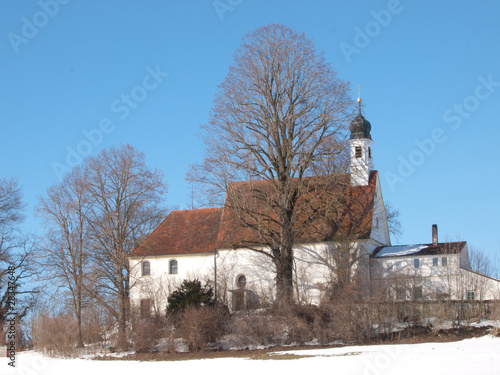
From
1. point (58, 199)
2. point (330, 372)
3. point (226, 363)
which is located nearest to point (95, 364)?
point (226, 363)

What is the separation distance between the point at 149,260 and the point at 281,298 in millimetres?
17698

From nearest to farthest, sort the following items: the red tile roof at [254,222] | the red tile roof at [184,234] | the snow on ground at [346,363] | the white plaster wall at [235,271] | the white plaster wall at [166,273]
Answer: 1. the snow on ground at [346,363]
2. the red tile roof at [254,222]
3. the white plaster wall at [235,271]
4. the white plaster wall at [166,273]
5. the red tile roof at [184,234]

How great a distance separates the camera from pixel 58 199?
40781 millimetres

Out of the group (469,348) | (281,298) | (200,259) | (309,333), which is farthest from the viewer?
(200,259)

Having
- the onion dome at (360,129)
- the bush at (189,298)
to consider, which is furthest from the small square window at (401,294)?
the onion dome at (360,129)

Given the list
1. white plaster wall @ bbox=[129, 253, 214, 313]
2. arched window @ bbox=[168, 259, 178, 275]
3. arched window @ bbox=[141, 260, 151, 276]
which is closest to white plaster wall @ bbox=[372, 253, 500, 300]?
white plaster wall @ bbox=[129, 253, 214, 313]

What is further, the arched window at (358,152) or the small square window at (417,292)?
the arched window at (358,152)

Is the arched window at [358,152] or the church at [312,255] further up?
the arched window at [358,152]

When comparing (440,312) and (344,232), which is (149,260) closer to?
(344,232)

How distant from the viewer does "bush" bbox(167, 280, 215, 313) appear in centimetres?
3326

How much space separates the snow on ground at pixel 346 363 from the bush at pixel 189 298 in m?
5.63

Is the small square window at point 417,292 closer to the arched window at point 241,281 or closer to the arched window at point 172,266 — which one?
the arched window at point 241,281

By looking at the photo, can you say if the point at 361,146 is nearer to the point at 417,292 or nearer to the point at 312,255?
the point at 312,255

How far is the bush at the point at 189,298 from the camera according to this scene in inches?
1310
